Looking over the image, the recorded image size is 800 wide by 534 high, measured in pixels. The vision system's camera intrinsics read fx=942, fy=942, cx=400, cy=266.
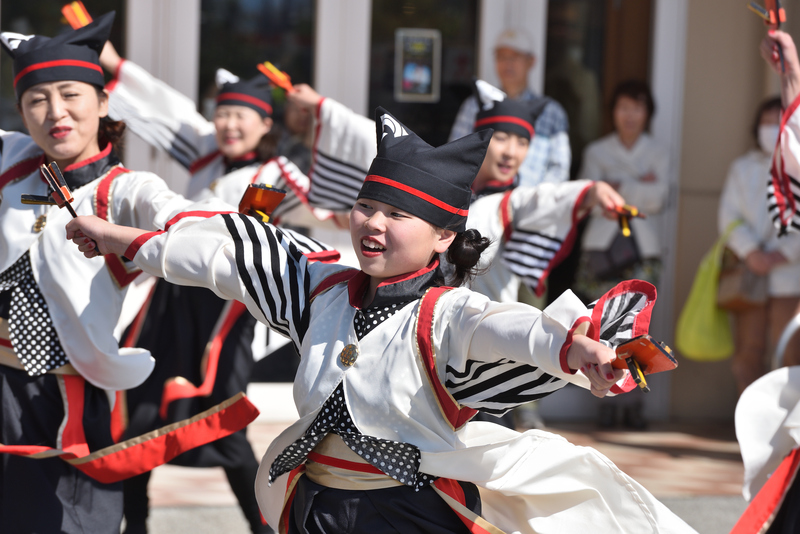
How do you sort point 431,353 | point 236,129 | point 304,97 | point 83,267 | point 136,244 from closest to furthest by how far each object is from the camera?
1. point 431,353
2. point 136,244
3. point 83,267
4. point 304,97
5. point 236,129

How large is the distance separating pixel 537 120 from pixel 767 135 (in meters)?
1.27

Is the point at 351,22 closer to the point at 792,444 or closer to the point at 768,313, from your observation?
the point at 768,313

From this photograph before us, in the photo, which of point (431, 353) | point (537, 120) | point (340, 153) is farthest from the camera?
point (537, 120)

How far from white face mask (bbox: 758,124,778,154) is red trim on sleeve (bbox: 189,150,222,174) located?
9.67 ft

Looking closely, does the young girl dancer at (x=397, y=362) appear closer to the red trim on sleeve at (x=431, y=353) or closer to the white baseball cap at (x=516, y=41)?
the red trim on sleeve at (x=431, y=353)

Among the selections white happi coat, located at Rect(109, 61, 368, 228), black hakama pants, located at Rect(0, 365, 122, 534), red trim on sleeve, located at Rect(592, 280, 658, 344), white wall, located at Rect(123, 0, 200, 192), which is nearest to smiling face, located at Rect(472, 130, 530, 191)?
white happi coat, located at Rect(109, 61, 368, 228)

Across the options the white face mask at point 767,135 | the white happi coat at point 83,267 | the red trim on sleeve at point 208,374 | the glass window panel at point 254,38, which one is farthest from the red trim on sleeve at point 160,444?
the white face mask at point 767,135

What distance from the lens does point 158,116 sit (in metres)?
4.10

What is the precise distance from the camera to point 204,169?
416 centimetres

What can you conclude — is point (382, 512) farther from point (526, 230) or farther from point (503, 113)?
point (503, 113)

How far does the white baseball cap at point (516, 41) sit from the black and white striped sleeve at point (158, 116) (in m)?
1.99

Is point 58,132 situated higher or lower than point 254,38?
lower

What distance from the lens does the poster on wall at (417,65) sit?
5.70 meters

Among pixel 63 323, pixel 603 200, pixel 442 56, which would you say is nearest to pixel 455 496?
pixel 63 323
